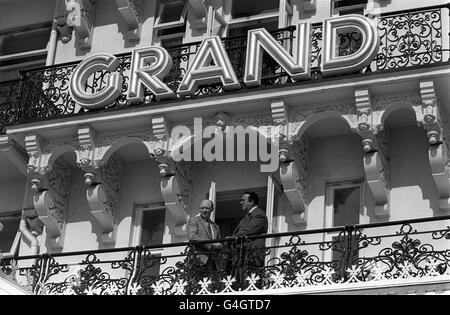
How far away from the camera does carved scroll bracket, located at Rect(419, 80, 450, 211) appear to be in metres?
25.6

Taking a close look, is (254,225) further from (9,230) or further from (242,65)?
(9,230)

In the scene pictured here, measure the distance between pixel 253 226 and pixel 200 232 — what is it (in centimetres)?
93

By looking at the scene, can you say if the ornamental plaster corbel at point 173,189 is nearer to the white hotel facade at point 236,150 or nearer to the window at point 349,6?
the white hotel facade at point 236,150

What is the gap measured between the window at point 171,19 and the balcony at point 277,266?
4.59 meters

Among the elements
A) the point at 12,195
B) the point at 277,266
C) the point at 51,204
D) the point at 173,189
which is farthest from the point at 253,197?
the point at 12,195

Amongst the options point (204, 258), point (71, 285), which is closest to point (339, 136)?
point (204, 258)

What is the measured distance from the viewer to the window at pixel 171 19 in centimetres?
2967

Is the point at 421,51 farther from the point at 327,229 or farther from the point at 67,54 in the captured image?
the point at 67,54

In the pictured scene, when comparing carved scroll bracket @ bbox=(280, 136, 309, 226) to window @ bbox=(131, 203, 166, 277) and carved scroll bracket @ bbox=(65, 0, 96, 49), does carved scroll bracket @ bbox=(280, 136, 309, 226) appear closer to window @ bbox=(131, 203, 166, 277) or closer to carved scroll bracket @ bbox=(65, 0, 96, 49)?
window @ bbox=(131, 203, 166, 277)

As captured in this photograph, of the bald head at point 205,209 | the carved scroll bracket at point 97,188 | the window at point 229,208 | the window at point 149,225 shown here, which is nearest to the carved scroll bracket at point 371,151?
the window at point 229,208

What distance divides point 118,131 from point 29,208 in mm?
2399

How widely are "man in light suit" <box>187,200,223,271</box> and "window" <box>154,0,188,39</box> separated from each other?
15.4 feet

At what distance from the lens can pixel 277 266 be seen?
2523 cm

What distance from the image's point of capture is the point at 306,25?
26.8 m
